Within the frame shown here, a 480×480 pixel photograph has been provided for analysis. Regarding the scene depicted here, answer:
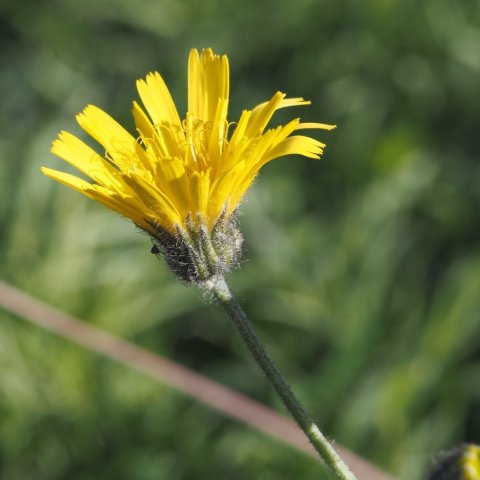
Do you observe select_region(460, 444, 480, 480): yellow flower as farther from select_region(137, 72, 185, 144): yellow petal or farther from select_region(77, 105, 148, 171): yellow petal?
select_region(137, 72, 185, 144): yellow petal

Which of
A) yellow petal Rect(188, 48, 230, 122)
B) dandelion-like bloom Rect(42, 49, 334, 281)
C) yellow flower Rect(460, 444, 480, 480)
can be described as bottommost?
yellow flower Rect(460, 444, 480, 480)

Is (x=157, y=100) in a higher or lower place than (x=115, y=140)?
higher

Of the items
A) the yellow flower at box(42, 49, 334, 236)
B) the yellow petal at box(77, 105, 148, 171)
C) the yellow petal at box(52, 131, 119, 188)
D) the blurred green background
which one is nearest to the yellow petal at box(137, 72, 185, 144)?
the yellow flower at box(42, 49, 334, 236)

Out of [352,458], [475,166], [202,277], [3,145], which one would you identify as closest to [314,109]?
[475,166]

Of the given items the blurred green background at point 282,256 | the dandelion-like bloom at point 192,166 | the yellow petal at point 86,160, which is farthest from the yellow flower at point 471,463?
the blurred green background at point 282,256

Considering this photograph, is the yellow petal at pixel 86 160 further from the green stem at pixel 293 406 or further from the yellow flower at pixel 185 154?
the green stem at pixel 293 406

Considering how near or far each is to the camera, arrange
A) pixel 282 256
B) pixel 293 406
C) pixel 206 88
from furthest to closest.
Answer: pixel 282 256, pixel 206 88, pixel 293 406

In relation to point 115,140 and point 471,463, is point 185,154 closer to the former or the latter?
point 115,140

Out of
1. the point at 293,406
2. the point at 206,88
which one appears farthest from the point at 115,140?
the point at 293,406
